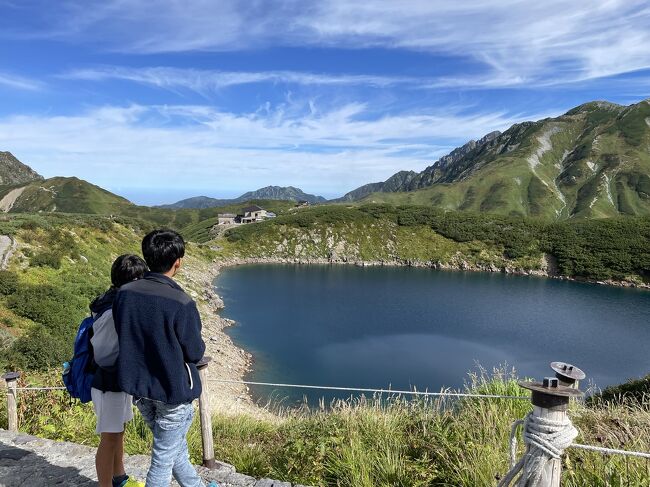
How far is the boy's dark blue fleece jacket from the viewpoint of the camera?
10.1ft

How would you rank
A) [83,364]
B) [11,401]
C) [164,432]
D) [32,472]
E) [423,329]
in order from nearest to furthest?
[164,432] < [83,364] < [32,472] < [11,401] < [423,329]

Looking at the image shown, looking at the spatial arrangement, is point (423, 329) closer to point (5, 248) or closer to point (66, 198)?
point (5, 248)

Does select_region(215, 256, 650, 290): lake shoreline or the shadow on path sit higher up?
the shadow on path

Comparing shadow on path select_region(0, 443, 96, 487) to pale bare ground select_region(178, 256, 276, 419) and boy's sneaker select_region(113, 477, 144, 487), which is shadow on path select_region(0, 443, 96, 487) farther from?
pale bare ground select_region(178, 256, 276, 419)

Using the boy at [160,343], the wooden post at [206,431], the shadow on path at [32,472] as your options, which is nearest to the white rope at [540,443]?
the boy at [160,343]

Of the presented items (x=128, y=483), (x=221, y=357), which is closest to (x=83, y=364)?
(x=128, y=483)

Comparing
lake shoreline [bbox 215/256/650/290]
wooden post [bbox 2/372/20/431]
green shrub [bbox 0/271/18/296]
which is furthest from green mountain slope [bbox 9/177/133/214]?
wooden post [bbox 2/372/20/431]

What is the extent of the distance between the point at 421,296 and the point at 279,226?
150 feet

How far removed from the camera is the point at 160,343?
310 centimetres

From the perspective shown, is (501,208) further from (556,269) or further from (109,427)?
(109,427)

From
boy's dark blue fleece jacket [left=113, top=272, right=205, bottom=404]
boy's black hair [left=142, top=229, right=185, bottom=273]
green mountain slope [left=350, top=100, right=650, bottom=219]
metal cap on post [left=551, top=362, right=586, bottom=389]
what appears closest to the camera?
metal cap on post [left=551, top=362, right=586, bottom=389]

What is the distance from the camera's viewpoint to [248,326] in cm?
3603

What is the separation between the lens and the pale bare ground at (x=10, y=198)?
149 metres

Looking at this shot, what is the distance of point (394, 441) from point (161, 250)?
146 inches
